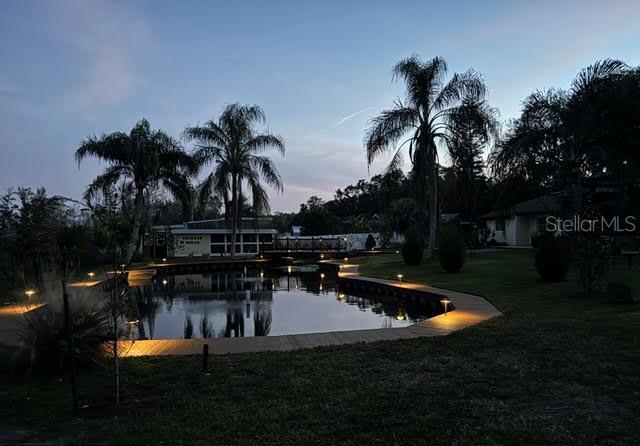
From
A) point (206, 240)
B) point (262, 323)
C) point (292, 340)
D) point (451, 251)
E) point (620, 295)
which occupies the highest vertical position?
point (206, 240)

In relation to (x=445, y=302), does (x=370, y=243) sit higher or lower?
higher

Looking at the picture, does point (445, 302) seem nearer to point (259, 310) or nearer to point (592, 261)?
point (592, 261)

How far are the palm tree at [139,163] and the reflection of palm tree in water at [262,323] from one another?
13008 mm

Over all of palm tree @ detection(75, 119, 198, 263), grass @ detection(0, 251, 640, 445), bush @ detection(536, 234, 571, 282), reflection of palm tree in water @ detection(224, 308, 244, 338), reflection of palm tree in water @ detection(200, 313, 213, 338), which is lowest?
reflection of palm tree in water @ detection(224, 308, 244, 338)

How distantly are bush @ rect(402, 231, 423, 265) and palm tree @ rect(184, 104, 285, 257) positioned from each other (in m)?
9.11

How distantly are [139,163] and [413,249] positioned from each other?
13.7m

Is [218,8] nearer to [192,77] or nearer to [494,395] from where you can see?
[192,77]

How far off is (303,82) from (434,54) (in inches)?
218

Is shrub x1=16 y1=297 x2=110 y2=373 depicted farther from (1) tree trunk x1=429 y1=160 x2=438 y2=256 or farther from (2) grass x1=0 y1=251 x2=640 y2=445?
(1) tree trunk x1=429 y1=160 x2=438 y2=256

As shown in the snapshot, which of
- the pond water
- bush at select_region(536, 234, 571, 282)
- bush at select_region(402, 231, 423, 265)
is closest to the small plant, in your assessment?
bush at select_region(536, 234, 571, 282)

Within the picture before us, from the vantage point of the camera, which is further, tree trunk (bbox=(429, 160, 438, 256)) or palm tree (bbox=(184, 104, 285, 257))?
palm tree (bbox=(184, 104, 285, 257))

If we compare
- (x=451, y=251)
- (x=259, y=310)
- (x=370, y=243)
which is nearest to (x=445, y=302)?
(x=259, y=310)

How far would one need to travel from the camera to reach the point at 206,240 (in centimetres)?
3341

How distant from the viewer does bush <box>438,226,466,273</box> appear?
51.8ft
